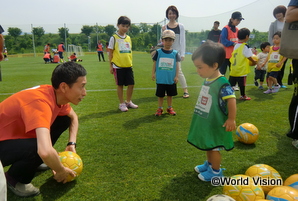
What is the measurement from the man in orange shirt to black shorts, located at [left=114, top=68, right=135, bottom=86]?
10.2 ft

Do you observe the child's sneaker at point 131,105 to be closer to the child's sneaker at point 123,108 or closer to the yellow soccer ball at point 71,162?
the child's sneaker at point 123,108

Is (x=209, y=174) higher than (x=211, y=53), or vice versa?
(x=211, y=53)

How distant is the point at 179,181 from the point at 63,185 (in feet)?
4.32

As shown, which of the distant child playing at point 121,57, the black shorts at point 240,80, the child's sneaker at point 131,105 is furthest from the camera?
the black shorts at point 240,80

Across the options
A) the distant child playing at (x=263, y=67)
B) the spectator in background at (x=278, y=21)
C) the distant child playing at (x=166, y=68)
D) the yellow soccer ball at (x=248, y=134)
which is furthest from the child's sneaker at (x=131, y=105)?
the distant child playing at (x=263, y=67)

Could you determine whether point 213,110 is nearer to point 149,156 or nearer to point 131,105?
point 149,156

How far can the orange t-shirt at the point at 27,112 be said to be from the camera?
1.88 metres

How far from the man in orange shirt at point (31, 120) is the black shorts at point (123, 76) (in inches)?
123

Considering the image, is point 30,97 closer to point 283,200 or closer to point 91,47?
point 283,200

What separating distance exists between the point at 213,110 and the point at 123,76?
11.1ft

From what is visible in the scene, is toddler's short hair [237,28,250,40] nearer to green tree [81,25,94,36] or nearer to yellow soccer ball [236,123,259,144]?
yellow soccer ball [236,123,259,144]

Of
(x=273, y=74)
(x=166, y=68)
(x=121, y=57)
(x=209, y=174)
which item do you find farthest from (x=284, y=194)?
(x=273, y=74)

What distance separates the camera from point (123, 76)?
18.0 feet

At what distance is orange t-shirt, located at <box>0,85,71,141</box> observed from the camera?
6.16ft
